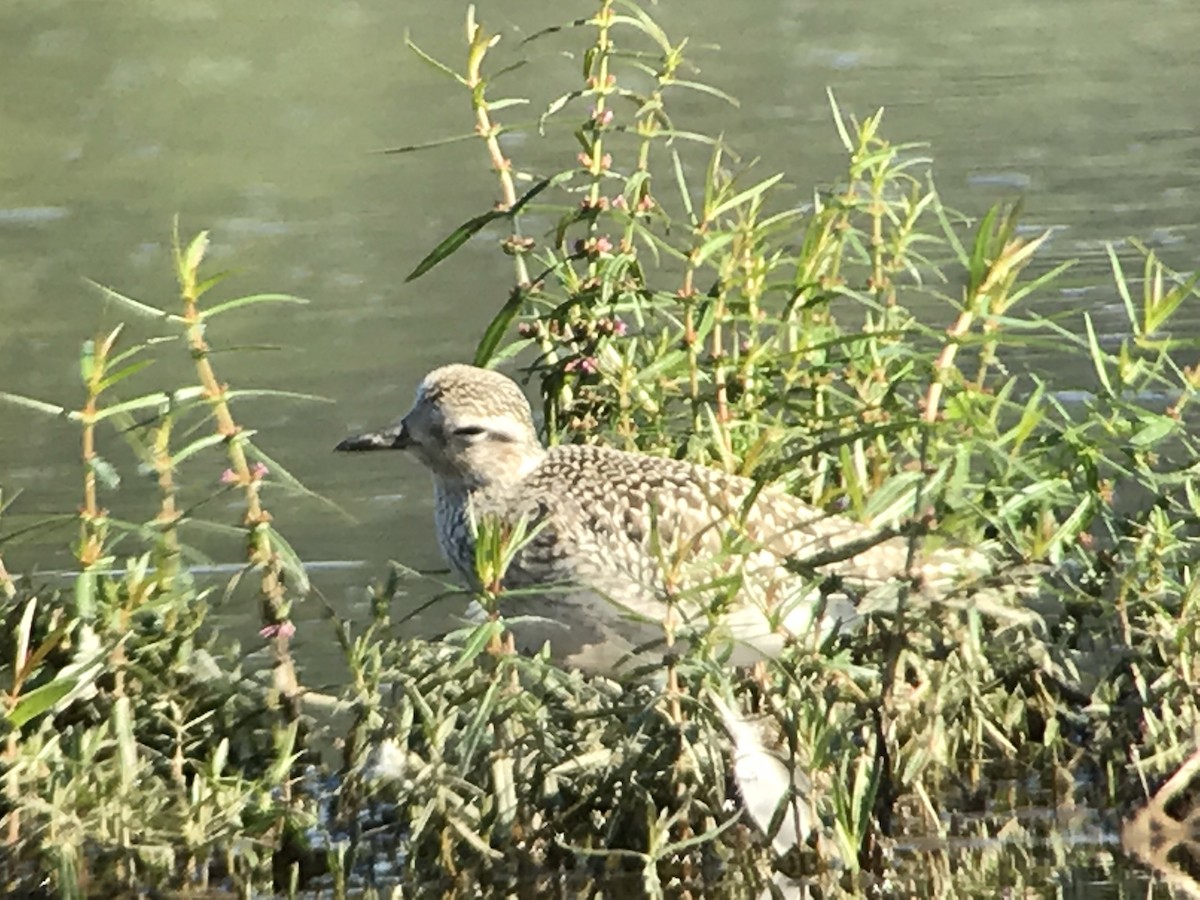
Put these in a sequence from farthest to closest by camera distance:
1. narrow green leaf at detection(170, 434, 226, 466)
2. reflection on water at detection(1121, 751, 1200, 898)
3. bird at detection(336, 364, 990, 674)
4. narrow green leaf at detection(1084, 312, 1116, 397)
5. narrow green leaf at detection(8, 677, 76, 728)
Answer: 1. narrow green leaf at detection(1084, 312, 1116, 397)
2. bird at detection(336, 364, 990, 674)
3. reflection on water at detection(1121, 751, 1200, 898)
4. narrow green leaf at detection(170, 434, 226, 466)
5. narrow green leaf at detection(8, 677, 76, 728)

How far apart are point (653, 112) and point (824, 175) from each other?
5.45m

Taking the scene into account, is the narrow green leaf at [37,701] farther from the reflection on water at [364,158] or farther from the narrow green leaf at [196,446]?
the reflection on water at [364,158]

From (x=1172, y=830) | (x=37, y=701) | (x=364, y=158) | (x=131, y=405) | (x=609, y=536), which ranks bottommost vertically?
(x=364, y=158)

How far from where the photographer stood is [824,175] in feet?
40.5

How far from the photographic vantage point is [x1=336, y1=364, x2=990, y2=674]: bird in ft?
19.0

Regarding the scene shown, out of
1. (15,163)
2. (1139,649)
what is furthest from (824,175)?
(1139,649)

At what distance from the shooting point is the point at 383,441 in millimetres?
6949

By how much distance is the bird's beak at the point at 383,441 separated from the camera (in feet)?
22.8

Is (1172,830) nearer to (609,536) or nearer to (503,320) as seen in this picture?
(609,536)

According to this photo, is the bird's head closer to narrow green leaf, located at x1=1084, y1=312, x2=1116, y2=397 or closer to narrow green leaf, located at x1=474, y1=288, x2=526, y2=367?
narrow green leaf, located at x1=474, y1=288, x2=526, y2=367

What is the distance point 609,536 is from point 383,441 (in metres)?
0.79

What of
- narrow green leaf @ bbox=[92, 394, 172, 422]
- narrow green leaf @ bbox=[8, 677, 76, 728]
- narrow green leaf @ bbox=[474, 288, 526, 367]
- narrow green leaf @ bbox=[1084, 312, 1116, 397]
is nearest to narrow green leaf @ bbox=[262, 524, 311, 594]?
narrow green leaf @ bbox=[92, 394, 172, 422]

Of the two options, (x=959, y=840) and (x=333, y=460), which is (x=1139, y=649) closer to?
(x=959, y=840)

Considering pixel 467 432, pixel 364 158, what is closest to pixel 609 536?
pixel 467 432
